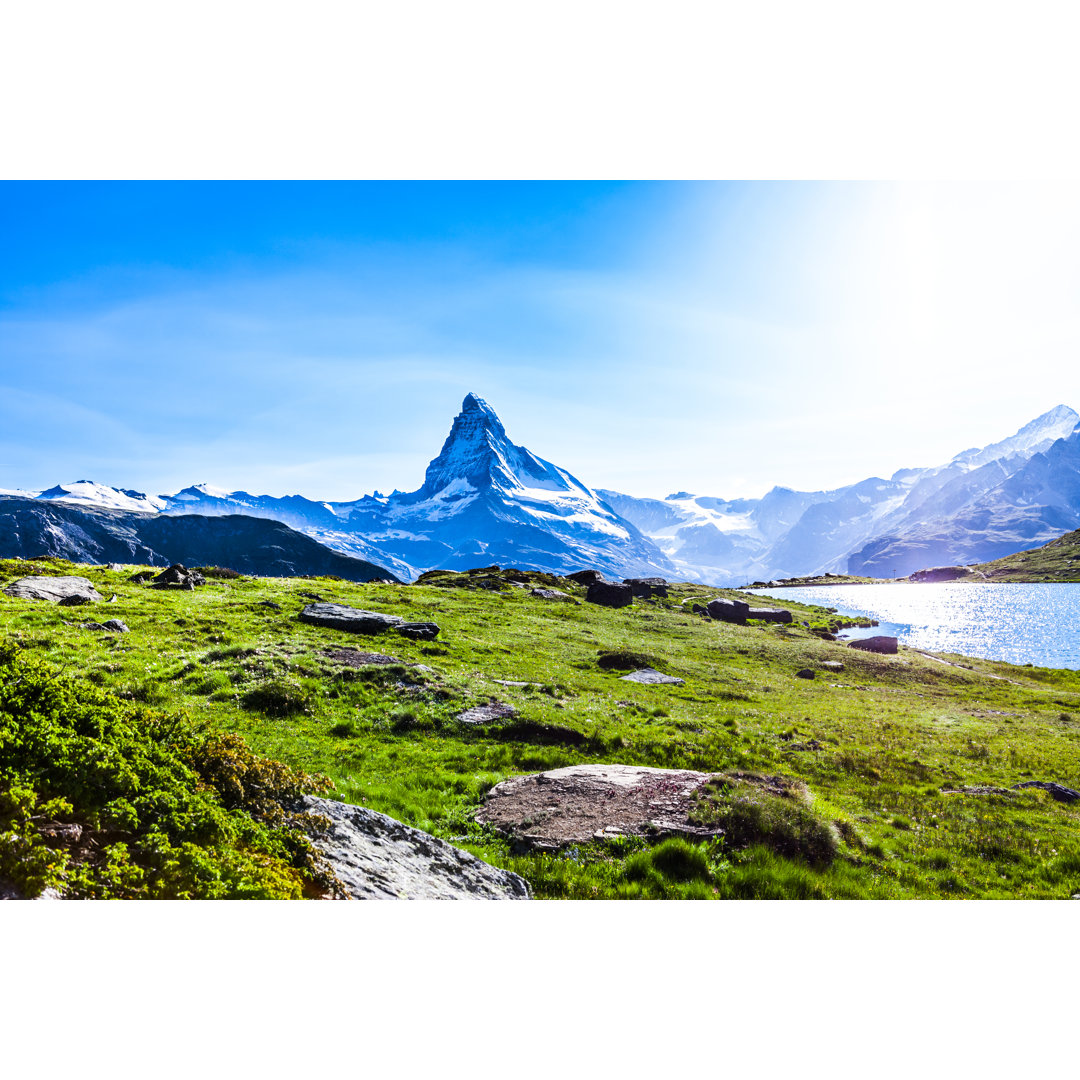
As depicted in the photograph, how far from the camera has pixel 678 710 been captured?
87.5 feet

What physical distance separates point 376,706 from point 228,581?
34138 mm

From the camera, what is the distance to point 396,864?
8570mm

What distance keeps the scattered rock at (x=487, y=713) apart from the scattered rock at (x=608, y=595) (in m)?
54.1

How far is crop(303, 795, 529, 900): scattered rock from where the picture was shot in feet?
25.8

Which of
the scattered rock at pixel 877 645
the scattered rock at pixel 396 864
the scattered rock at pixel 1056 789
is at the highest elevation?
the scattered rock at pixel 396 864

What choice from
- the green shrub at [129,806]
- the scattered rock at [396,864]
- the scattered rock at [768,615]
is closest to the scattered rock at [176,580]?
the green shrub at [129,806]

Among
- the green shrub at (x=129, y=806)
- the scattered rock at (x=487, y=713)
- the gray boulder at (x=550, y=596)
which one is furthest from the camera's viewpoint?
the gray boulder at (x=550, y=596)

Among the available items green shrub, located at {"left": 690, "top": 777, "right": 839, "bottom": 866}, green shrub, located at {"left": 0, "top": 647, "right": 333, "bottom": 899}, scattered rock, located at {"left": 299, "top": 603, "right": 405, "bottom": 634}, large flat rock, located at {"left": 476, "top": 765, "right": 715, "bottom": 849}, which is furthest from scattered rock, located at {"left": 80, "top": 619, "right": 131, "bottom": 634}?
green shrub, located at {"left": 690, "top": 777, "right": 839, "bottom": 866}

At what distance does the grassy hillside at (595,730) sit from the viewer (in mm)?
11273

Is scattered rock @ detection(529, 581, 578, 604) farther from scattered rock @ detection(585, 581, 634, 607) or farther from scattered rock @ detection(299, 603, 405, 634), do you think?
scattered rock @ detection(299, 603, 405, 634)

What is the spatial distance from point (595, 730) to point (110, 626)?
2315cm

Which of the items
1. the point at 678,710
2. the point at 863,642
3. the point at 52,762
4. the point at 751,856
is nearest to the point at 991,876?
the point at 751,856

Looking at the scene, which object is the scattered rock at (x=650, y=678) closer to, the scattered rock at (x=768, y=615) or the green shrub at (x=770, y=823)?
the green shrub at (x=770, y=823)

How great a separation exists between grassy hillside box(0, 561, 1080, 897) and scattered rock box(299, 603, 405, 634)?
3.57ft
